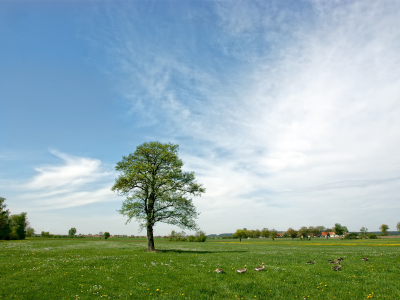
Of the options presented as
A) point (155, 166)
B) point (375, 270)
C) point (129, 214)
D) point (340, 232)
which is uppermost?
point (155, 166)

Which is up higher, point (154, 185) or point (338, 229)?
point (154, 185)

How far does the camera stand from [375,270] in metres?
16.4

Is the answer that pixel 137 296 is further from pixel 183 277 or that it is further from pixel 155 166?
pixel 155 166

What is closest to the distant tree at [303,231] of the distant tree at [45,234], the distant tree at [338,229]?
the distant tree at [338,229]

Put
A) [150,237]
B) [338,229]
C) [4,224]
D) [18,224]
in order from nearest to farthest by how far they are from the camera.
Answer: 1. [150,237]
2. [4,224]
3. [18,224]
4. [338,229]

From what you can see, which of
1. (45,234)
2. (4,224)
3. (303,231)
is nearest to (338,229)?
(303,231)

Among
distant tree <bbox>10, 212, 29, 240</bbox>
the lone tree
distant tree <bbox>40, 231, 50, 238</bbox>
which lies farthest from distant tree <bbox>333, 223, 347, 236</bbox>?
distant tree <bbox>40, 231, 50, 238</bbox>

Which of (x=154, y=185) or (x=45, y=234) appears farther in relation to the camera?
(x=45, y=234)

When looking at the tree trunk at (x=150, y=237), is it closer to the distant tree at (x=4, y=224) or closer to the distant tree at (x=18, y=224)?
the distant tree at (x=4, y=224)

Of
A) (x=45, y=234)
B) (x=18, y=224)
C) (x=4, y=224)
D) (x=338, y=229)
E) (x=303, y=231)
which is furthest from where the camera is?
(x=45, y=234)

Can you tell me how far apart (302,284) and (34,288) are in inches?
602

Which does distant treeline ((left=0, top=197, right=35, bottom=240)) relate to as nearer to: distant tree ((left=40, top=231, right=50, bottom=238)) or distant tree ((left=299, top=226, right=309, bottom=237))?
distant tree ((left=40, top=231, right=50, bottom=238))

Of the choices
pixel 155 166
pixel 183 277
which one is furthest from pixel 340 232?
pixel 183 277

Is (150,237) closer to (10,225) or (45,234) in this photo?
(10,225)
